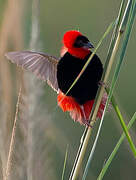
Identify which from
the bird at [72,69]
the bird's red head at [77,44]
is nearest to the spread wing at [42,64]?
the bird at [72,69]

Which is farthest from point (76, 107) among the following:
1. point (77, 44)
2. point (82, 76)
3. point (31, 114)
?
point (31, 114)

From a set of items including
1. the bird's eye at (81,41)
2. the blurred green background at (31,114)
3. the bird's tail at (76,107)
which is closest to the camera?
the blurred green background at (31,114)

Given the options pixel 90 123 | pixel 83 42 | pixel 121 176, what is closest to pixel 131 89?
pixel 121 176

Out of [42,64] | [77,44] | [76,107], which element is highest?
[77,44]

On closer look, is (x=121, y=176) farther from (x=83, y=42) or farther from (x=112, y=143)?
(x=83, y=42)

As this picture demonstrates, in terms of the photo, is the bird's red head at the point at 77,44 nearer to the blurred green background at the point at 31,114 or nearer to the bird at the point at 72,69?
the bird at the point at 72,69

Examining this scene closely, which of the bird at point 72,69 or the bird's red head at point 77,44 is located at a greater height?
the bird's red head at point 77,44

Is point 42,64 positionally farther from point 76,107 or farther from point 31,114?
point 31,114

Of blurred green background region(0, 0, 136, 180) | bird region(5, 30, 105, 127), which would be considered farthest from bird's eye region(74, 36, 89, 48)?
blurred green background region(0, 0, 136, 180)
